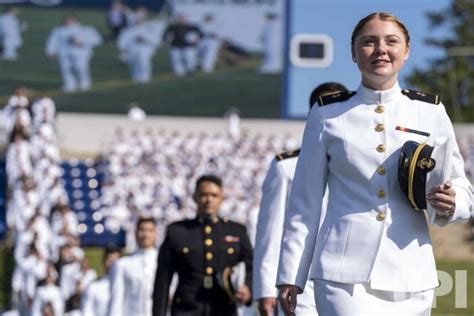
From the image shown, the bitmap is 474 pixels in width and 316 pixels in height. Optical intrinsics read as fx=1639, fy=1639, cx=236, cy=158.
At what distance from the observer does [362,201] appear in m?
5.69

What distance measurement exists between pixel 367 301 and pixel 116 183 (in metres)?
27.4

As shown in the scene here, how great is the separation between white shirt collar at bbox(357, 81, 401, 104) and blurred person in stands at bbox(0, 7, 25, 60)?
1695 inches

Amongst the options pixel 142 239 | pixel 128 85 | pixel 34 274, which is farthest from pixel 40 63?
pixel 142 239

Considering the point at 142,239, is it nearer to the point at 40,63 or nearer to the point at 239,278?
the point at 239,278

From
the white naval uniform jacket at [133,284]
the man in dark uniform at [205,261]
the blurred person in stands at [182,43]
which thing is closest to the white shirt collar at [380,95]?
the man in dark uniform at [205,261]

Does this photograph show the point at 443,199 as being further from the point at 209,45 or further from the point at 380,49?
the point at 209,45

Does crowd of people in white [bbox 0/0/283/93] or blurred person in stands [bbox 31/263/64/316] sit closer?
blurred person in stands [bbox 31/263/64/316]

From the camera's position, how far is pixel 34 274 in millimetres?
23172

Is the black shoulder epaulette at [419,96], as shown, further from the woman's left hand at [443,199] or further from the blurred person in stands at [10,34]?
the blurred person in stands at [10,34]

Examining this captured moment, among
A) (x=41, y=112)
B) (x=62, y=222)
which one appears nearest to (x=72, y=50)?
(x=41, y=112)

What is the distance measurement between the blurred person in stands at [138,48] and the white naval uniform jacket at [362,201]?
143 feet

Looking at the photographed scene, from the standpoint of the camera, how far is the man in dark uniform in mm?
9516

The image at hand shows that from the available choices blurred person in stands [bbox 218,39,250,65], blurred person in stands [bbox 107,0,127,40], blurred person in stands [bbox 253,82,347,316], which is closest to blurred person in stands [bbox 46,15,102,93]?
blurred person in stands [bbox 107,0,127,40]

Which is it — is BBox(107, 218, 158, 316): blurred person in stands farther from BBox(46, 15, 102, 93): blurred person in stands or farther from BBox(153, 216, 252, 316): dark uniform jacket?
BBox(46, 15, 102, 93): blurred person in stands
